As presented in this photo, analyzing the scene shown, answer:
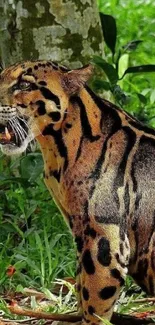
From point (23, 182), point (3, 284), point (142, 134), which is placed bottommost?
point (3, 284)

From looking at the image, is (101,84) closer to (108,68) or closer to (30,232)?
(108,68)

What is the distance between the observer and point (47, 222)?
7922 mm

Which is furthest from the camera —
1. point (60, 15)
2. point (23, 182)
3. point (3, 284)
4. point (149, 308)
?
point (60, 15)

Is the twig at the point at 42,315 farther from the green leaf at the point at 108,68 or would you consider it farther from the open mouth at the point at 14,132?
the green leaf at the point at 108,68

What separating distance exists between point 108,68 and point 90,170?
2.32 meters

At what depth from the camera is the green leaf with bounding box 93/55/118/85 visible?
25.9 feet

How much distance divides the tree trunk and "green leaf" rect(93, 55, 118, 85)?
1.62 ft

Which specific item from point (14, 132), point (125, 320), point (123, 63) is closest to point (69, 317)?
point (125, 320)

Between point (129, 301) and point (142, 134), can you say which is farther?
point (129, 301)

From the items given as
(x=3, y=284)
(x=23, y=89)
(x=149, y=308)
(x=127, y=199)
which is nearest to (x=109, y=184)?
(x=127, y=199)

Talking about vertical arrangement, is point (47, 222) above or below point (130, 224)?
below

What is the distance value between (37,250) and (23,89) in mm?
1972

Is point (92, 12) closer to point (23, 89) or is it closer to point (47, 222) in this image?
point (47, 222)

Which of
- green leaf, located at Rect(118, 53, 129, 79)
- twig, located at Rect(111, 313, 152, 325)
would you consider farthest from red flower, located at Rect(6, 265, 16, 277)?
green leaf, located at Rect(118, 53, 129, 79)
